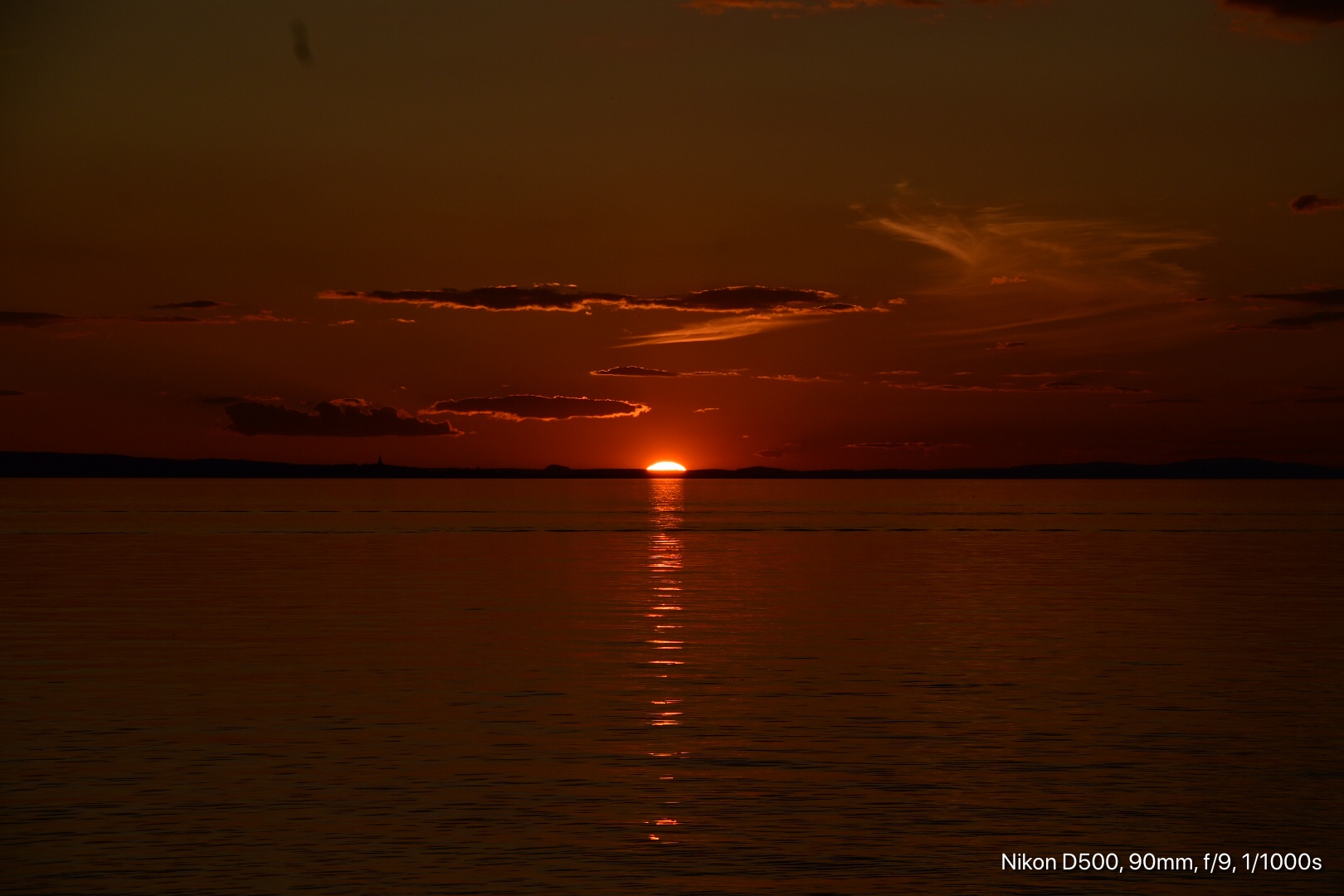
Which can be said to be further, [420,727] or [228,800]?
[420,727]

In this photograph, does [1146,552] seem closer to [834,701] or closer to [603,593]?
[603,593]

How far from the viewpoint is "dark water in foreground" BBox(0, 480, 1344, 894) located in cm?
1947

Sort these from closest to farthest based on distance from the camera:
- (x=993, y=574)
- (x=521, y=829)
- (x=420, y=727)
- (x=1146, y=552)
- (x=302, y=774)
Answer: (x=521, y=829) → (x=302, y=774) → (x=420, y=727) → (x=993, y=574) → (x=1146, y=552)

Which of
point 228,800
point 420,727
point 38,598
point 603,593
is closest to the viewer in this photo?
point 228,800

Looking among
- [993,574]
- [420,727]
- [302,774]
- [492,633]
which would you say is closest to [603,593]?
[492,633]

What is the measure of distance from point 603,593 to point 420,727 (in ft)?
101

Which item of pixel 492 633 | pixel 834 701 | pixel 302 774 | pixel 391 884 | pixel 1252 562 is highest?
pixel 1252 562

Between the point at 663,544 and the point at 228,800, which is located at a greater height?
the point at 663,544

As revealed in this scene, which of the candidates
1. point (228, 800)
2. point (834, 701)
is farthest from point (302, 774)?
point (834, 701)

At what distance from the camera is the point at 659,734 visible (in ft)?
90.6

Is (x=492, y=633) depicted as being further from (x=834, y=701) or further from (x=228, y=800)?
(x=228, y=800)

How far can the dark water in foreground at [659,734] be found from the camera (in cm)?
1947

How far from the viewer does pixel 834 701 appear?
31.5m

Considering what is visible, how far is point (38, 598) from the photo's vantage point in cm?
5538
